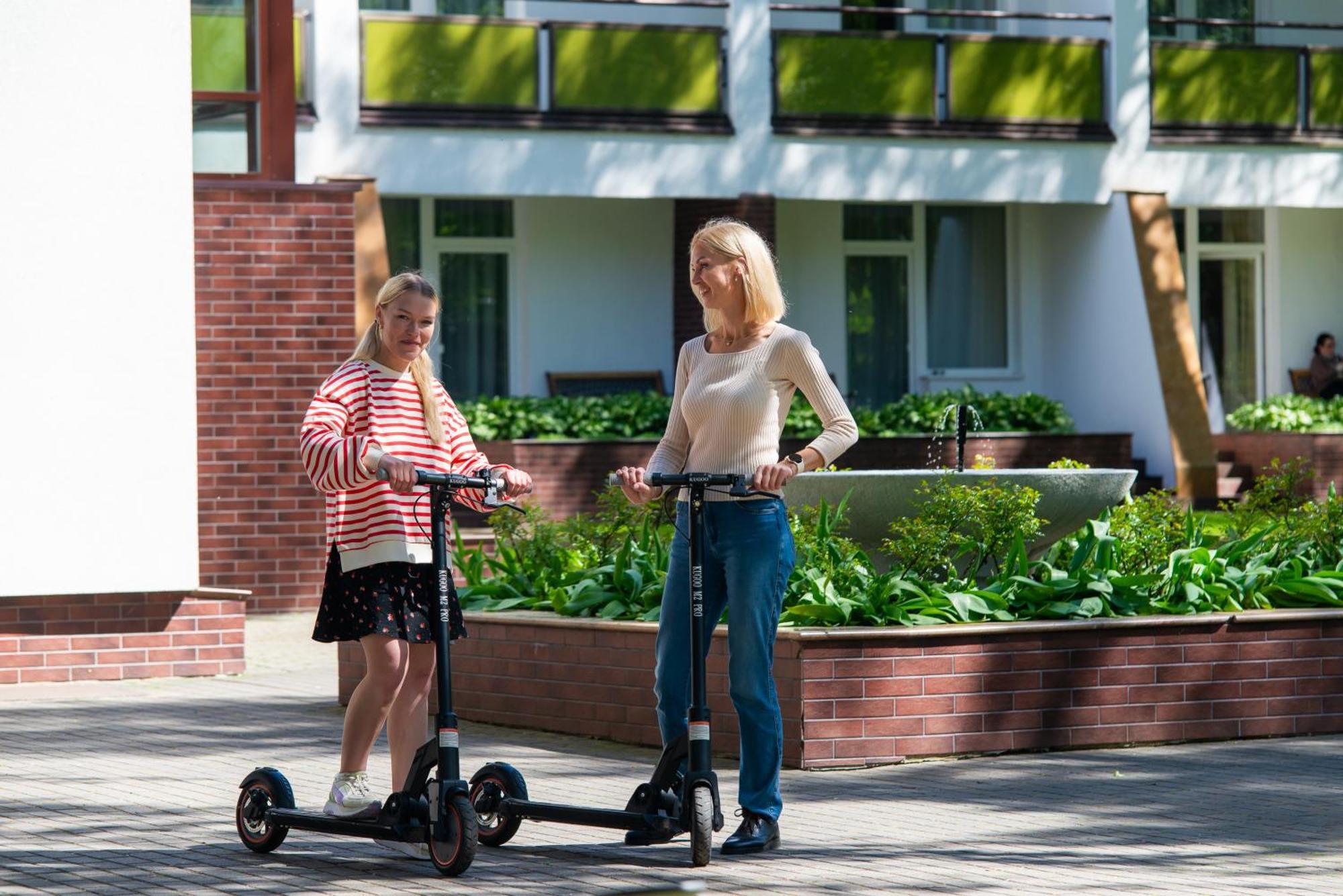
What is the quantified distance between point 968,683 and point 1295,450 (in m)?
16.1

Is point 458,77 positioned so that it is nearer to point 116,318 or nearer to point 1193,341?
point 1193,341

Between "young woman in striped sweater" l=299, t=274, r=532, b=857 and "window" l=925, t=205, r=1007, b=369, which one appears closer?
"young woman in striped sweater" l=299, t=274, r=532, b=857

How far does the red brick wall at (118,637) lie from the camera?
11.6 m

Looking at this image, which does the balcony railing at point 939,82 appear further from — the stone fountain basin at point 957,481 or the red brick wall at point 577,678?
the red brick wall at point 577,678

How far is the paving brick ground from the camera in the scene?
20.0ft

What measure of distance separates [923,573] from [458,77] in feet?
45.4

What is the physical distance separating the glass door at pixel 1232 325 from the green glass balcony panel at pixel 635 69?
788 centimetres

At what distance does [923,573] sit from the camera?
31.3 ft

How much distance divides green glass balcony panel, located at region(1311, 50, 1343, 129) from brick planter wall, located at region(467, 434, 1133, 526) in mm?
5233

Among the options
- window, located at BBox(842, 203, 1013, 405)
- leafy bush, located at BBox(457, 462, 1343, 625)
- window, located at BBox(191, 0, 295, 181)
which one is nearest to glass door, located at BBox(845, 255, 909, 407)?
window, located at BBox(842, 203, 1013, 405)

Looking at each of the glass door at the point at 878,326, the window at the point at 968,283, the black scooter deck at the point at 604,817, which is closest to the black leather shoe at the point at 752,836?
the black scooter deck at the point at 604,817

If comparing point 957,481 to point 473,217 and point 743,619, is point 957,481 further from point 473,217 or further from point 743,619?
point 473,217

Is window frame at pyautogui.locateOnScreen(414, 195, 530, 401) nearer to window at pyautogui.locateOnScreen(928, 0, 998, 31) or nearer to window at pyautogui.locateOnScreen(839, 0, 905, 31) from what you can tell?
window at pyautogui.locateOnScreen(839, 0, 905, 31)

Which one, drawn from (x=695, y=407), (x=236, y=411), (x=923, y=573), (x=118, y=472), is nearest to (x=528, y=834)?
(x=695, y=407)
